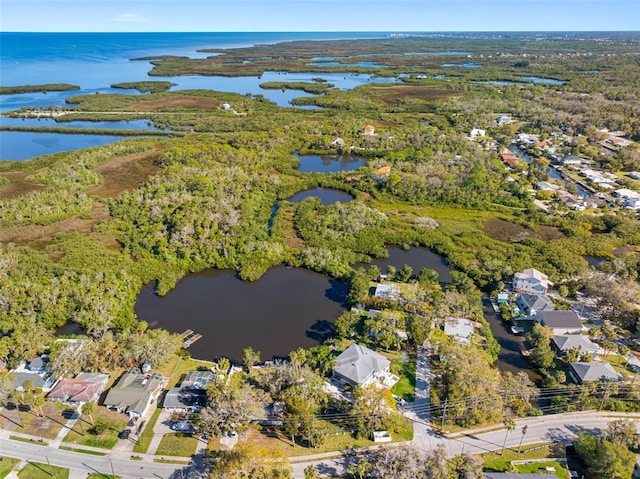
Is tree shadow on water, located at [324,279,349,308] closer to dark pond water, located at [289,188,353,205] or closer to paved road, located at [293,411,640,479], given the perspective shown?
paved road, located at [293,411,640,479]

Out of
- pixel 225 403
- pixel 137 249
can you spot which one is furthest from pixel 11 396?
pixel 137 249

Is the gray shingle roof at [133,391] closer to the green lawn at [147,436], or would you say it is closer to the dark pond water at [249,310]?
the green lawn at [147,436]

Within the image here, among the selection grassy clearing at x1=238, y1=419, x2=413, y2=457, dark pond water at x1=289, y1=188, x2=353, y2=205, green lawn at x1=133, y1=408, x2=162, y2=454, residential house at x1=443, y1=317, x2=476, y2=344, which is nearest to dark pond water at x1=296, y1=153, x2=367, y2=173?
dark pond water at x1=289, y1=188, x2=353, y2=205

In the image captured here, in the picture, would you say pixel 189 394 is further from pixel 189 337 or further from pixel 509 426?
pixel 509 426

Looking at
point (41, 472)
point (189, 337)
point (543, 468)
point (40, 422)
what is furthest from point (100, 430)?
point (543, 468)

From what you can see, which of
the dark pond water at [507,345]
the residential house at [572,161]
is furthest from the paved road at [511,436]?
the residential house at [572,161]
